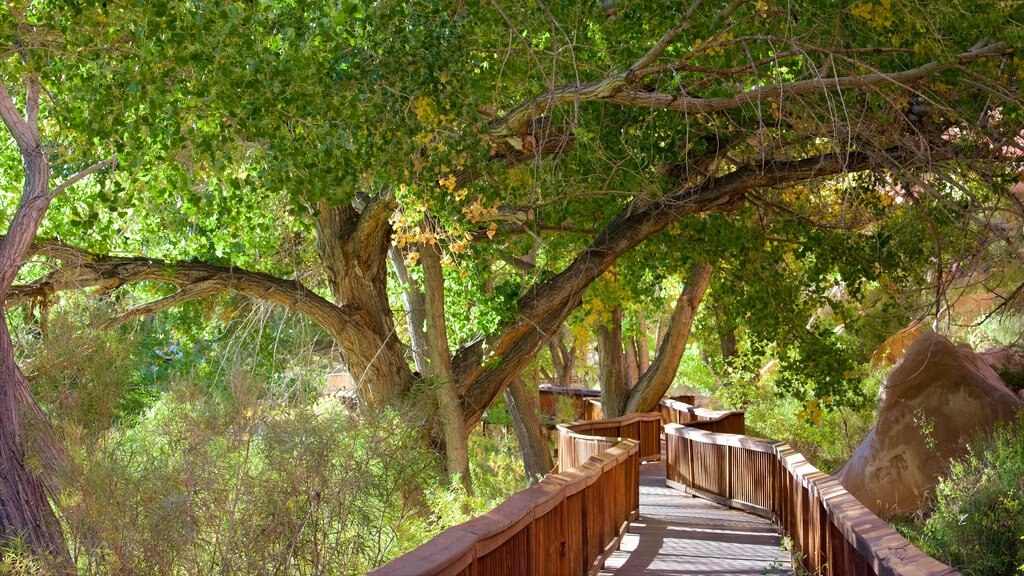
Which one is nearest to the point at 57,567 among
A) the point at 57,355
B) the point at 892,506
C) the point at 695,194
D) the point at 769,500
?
the point at 57,355

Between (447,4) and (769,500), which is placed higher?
(447,4)

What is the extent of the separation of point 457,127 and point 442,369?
5.00 metres

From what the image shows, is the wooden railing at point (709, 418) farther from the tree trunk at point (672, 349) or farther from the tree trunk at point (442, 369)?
the tree trunk at point (442, 369)

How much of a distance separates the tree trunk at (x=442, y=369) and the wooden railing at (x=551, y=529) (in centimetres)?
231

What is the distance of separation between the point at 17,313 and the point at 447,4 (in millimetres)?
7277

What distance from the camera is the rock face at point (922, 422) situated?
14.3 meters

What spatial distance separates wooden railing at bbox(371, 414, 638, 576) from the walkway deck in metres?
0.24

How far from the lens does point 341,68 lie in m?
9.74

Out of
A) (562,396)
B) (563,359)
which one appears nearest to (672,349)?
(562,396)

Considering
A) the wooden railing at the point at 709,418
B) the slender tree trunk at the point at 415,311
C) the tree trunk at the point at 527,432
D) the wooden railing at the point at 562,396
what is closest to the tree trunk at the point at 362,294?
the slender tree trunk at the point at 415,311

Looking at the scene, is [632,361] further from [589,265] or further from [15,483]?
[15,483]

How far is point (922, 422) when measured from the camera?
13945 mm

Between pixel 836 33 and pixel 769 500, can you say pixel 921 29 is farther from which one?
pixel 769 500

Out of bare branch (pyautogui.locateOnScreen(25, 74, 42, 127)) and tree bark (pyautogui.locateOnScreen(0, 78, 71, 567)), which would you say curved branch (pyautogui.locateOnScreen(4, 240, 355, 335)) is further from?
bare branch (pyautogui.locateOnScreen(25, 74, 42, 127))
